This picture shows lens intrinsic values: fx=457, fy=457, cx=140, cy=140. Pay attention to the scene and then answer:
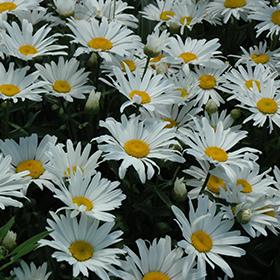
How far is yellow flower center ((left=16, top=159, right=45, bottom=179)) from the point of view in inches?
68.6

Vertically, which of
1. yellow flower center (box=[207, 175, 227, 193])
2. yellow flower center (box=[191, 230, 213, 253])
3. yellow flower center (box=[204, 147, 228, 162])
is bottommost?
yellow flower center (box=[207, 175, 227, 193])

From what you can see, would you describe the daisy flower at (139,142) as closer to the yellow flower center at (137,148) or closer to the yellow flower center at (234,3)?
the yellow flower center at (137,148)

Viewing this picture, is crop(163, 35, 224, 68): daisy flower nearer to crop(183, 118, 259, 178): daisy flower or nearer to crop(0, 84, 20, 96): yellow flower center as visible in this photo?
crop(183, 118, 259, 178): daisy flower

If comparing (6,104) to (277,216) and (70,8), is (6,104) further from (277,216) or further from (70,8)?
(277,216)

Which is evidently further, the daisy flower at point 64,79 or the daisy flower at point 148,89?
the daisy flower at point 64,79

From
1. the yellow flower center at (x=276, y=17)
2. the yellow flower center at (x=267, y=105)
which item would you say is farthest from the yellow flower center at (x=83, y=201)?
the yellow flower center at (x=276, y=17)

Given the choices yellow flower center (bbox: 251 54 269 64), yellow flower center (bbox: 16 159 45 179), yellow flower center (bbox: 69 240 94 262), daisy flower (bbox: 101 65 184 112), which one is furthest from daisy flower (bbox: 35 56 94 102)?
yellow flower center (bbox: 251 54 269 64)

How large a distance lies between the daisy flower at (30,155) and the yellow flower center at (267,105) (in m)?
0.91

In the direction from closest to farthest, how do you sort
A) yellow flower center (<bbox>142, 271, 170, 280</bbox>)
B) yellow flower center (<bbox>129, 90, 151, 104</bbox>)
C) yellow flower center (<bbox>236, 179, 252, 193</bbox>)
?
yellow flower center (<bbox>142, 271, 170, 280</bbox>) → yellow flower center (<bbox>236, 179, 252, 193</bbox>) → yellow flower center (<bbox>129, 90, 151, 104</bbox>)

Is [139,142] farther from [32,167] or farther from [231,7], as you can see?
[231,7]

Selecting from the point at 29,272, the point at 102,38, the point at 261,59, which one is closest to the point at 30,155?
the point at 29,272

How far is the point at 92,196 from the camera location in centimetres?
159

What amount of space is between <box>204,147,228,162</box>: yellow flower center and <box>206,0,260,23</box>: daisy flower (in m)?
1.22

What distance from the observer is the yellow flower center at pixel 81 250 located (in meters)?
1.46
